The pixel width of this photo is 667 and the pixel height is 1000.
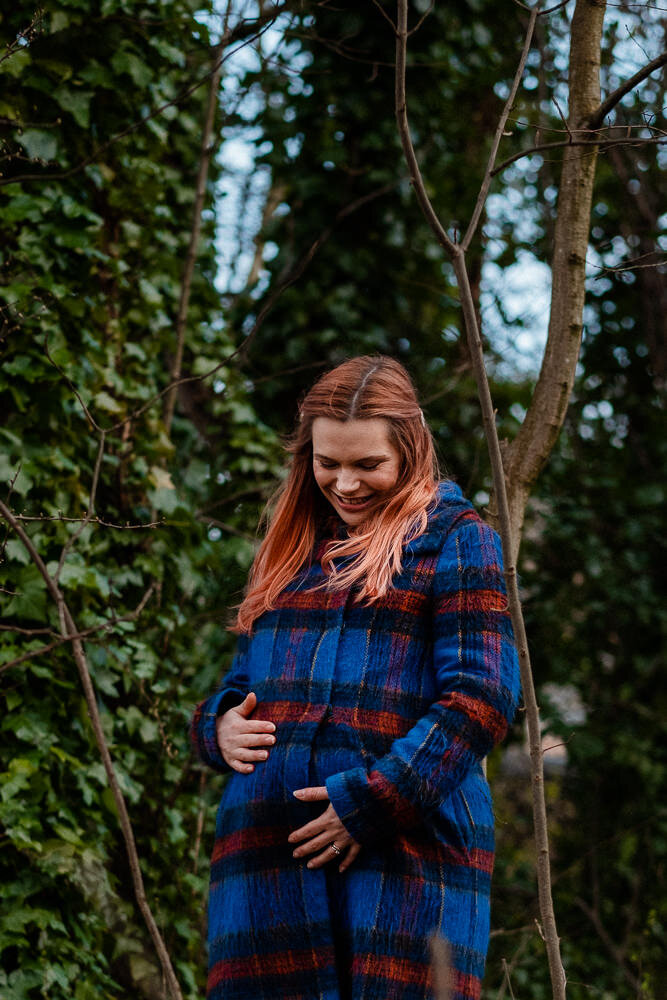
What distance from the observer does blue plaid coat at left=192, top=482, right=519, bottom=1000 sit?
161 centimetres

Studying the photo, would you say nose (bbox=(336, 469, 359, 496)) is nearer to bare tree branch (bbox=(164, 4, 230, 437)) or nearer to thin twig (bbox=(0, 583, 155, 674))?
thin twig (bbox=(0, 583, 155, 674))

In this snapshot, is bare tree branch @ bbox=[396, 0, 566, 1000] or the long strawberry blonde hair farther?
the long strawberry blonde hair

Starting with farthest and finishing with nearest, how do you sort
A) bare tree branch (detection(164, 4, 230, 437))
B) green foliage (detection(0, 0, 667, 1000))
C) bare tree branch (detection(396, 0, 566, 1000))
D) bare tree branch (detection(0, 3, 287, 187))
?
bare tree branch (detection(164, 4, 230, 437)) → green foliage (detection(0, 0, 667, 1000)) → bare tree branch (detection(0, 3, 287, 187)) → bare tree branch (detection(396, 0, 566, 1000))

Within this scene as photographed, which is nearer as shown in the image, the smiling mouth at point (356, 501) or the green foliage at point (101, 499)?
the smiling mouth at point (356, 501)

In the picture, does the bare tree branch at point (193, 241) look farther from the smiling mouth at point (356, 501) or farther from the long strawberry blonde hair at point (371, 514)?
the smiling mouth at point (356, 501)

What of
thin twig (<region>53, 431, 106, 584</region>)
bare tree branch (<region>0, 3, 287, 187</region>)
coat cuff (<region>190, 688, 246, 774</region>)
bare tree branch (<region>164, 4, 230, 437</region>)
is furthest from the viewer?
bare tree branch (<region>164, 4, 230, 437</region>)

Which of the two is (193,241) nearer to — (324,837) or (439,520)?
(439,520)

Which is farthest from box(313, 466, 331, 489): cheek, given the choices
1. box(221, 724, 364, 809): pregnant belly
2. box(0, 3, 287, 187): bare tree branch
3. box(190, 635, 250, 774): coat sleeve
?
box(0, 3, 287, 187): bare tree branch

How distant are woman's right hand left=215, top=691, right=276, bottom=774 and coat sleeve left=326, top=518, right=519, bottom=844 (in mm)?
199

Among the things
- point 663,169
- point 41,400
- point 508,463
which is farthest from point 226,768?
point 663,169

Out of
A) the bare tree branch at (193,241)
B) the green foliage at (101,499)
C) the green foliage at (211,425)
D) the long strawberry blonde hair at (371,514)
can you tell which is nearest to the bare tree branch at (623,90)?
the green foliage at (211,425)

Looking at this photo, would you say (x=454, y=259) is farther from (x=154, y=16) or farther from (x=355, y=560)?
(x=154, y=16)

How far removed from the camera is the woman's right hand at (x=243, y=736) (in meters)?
1.78

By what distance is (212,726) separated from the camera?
1.93m
